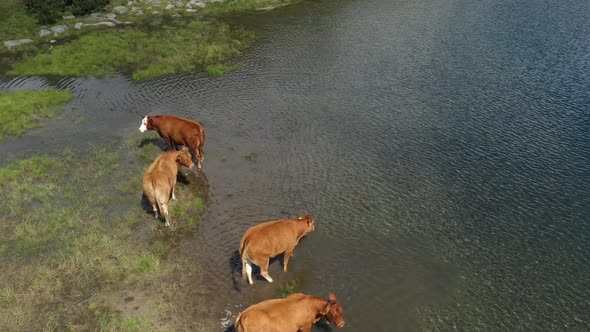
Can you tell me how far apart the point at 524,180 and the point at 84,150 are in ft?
63.0

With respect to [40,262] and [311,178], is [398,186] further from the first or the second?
[40,262]

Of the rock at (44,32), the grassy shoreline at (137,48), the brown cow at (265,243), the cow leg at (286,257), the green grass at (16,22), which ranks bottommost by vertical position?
the green grass at (16,22)

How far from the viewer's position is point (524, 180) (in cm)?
1602

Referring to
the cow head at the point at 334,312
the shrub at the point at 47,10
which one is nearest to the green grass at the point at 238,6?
the shrub at the point at 47,10

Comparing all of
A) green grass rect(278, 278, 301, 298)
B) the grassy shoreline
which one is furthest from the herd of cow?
the grassy shoreline

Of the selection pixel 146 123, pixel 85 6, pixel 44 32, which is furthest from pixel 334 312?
pixel 85 6

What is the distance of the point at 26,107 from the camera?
78.7 ft

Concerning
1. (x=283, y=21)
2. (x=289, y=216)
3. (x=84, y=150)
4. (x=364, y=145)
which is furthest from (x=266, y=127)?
(x=283, y=21)

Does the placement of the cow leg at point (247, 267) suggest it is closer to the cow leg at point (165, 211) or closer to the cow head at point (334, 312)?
the cow head at point (334, 312)

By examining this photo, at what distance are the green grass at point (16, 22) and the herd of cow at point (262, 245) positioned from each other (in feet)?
93.6

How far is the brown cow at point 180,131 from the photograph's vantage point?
17.2 meters

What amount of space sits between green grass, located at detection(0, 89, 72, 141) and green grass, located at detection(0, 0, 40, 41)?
13.6 m

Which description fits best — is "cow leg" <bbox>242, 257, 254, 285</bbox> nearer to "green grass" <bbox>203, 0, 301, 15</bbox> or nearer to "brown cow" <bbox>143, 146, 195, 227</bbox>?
"brown cow" <bbox>143, 146, 195, 227</bbox>

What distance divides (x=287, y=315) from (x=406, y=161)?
1007cm
